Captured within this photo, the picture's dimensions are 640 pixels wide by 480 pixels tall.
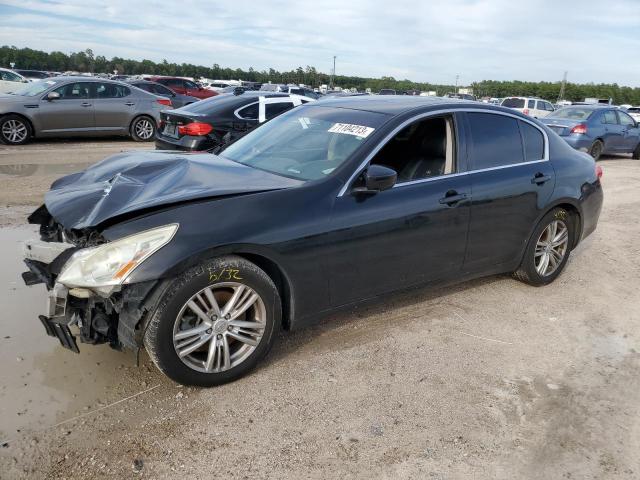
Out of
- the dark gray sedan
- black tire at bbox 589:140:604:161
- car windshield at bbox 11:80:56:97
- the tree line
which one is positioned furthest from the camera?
the tree line

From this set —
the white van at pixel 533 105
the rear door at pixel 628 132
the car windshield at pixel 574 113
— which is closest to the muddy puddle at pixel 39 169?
the car windshield at pixel 574 113

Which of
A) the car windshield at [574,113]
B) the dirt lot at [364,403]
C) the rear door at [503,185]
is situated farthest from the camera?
the car windshield at [574,113]

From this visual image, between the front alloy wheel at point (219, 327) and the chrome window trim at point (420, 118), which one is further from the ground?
the chrome window trim at point (420, 118)

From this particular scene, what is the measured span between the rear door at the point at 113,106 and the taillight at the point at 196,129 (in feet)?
20.3

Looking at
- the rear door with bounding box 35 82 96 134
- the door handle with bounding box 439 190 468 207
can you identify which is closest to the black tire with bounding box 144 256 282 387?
the door handle with bounding box 439 190 468 207

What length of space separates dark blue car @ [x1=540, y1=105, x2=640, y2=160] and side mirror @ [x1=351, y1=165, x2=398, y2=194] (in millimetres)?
12039

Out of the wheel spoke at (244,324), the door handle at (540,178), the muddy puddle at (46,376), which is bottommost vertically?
the muddy puddle at (46,376)

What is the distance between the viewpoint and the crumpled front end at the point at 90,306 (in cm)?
287

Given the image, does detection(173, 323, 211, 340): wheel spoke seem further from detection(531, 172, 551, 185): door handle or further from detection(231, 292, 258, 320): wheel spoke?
detection(531, 172, 551, 185): door handle

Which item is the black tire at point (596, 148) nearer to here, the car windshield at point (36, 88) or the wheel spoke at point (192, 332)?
the car windshield at point (36, 88)

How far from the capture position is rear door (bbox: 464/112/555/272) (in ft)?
14.0

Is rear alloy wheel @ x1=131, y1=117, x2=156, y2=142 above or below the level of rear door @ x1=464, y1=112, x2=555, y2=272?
below

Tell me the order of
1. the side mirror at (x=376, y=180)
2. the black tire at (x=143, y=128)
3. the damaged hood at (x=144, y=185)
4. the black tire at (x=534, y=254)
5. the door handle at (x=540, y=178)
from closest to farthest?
the damaged hood at (x=144, y=185) < the side mirror at (x=376, y=180) < the door handle at (x=540, y=178) < the black tire at (x=534, y=254) < the black tire at (x=143, y=128)

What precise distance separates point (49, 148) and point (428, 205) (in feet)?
34.8
